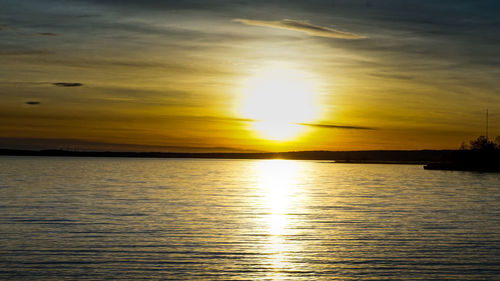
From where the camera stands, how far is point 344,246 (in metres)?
29.7

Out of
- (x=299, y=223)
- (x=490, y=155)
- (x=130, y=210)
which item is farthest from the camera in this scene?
(x=490, y=155)

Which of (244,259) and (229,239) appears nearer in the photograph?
(244,259)

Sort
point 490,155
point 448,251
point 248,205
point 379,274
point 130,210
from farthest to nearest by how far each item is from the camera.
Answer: point 490,155, point 248,205, point 130,210, point 448,251, point 379,274

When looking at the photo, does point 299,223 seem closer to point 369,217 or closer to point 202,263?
point 369,217

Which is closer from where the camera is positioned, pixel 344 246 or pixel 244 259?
pixel 244 259

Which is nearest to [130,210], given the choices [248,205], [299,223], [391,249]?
[248,205]

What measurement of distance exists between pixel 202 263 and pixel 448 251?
1354cm

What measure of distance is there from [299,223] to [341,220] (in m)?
4.05

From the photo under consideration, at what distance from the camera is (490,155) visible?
647 feet

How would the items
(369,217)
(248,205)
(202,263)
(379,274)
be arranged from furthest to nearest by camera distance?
(248,205) → (369,217) → (202,263) → (379,274)

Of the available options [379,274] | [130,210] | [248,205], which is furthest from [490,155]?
[379,274]

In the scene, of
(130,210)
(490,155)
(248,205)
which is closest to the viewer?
(130,210)

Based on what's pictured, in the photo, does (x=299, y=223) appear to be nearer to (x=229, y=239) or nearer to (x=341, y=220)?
(x=341, y=220)

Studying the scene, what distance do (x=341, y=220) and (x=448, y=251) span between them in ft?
47.1
